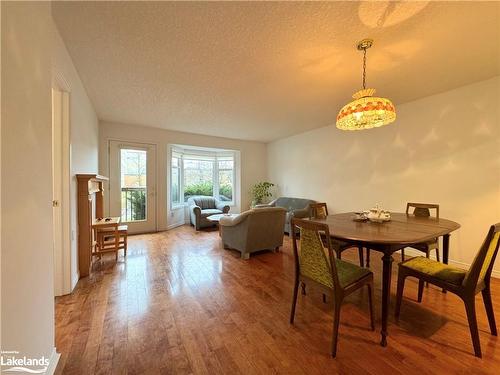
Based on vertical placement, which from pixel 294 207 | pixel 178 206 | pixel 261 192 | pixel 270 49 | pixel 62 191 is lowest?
pixel 178 206

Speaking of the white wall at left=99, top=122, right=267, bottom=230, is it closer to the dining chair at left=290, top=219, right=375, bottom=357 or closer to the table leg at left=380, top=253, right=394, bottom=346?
the dining chair at left=290, top=219, right=375, bottom=357

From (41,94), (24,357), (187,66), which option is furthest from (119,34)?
(24,357)

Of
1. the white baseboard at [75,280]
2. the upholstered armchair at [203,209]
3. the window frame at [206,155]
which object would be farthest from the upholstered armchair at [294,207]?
the white baseboard at [75,280]

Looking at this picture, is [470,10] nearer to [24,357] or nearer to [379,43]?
[379,43]

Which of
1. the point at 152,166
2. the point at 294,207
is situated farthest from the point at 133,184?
the point at 294,207

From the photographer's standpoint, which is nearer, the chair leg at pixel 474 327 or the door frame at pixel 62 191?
the chair leg at pixel 474 327

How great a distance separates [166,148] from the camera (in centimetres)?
527

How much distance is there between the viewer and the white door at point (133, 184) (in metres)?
4.76

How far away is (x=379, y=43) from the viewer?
196cm

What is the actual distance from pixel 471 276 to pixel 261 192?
5196 mm

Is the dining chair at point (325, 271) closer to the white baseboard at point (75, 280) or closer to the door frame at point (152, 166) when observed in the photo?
the white baseboard at point (75, 280)

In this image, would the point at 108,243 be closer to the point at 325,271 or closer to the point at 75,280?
the point at 75,280

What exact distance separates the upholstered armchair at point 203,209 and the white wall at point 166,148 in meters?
0.57

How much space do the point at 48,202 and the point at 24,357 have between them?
0.84 meters
